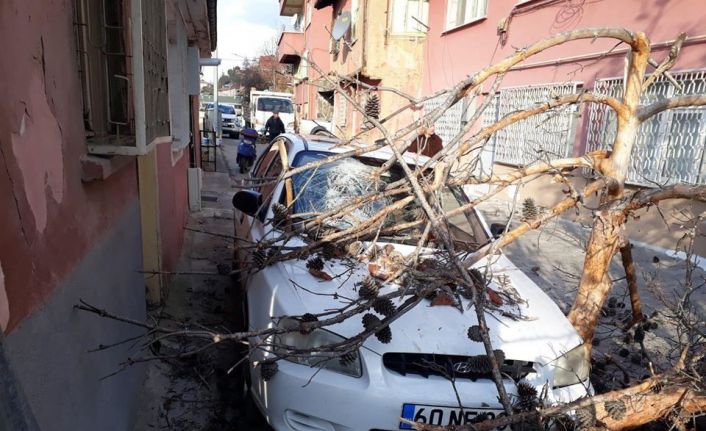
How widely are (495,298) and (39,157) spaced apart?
7.75 feet

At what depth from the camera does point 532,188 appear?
9.20 m

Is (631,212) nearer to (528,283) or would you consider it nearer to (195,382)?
(528,283)

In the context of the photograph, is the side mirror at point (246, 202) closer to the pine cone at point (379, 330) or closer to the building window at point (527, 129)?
the pine cone at point (379, 330)

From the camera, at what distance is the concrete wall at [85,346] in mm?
1437

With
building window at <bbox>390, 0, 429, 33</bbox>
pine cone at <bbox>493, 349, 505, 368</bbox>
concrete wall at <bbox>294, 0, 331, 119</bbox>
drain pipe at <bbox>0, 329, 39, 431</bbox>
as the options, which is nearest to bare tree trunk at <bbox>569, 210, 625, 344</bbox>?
pine cone at <bbox>493, 349, 505, 368</bbox>

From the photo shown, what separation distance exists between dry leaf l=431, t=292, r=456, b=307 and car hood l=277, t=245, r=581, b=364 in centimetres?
3

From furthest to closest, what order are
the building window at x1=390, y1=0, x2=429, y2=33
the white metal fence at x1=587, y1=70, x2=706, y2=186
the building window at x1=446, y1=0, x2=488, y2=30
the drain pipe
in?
the building window at x1=390, y1=0, x2=429, y2=33, the building window at x1=446, y1=0, x2=488, y2=30, the white metal fence at x1=587, y1=70, x2=706, y2=186, the drain pipe

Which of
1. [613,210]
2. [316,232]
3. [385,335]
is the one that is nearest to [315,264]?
[316,232]

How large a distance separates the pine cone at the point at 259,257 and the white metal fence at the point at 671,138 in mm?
4956

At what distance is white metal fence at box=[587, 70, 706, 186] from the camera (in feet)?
20.1

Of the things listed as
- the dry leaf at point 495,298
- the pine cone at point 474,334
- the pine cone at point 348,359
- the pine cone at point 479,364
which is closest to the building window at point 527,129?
the dry leaf at point 495,298

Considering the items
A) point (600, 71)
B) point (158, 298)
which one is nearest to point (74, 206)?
point (158, 298)

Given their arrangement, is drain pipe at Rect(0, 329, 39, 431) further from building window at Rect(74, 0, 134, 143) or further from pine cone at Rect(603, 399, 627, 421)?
pine cone at Rect(603, 399, 627, 421)

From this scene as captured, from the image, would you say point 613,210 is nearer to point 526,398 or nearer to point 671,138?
point 526,398
